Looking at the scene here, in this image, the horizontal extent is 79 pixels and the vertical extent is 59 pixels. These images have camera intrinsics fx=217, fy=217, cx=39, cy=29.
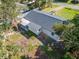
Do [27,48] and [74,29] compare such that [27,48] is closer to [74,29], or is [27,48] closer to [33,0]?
[74,29]

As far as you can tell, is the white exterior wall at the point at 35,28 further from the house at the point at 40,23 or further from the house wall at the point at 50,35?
the house wall at the point at 50,35

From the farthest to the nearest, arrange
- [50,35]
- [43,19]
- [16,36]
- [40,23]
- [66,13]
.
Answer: [66,13] < [43,19] < [40,23] < [16,36] < [50,35]

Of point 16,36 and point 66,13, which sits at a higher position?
point 66,13

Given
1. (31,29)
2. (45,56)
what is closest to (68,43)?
(45,56)

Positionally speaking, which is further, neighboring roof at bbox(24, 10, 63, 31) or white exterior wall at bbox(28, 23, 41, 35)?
white exterior wall at bbox(28, 23, 41, 35)

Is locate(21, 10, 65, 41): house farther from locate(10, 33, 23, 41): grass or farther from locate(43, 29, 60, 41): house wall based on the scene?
locate(10, 33, 23, 41): grass

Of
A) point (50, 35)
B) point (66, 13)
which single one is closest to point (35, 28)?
point (50, 35)

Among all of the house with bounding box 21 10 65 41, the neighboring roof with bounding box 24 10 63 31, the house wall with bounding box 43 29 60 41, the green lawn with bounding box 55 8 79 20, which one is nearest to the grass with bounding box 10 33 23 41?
the house with bounding box 21 10 65 41

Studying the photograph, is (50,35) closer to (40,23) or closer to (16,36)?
(40,23)
